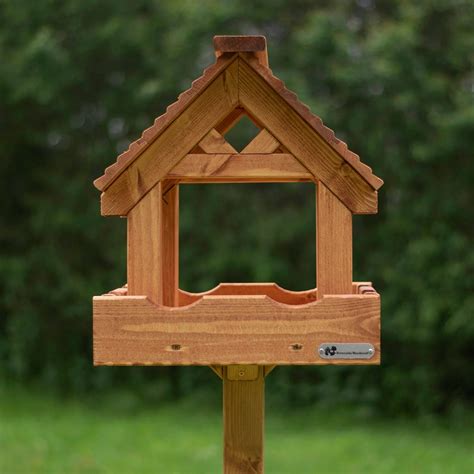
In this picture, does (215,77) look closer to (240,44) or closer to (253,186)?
(240,44)

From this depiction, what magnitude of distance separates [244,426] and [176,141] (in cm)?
70

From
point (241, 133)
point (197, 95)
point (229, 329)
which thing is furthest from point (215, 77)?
point (241, 133)

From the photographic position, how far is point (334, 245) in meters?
1.79

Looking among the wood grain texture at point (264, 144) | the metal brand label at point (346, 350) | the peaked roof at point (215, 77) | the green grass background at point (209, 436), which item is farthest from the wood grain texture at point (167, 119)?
the green grass background at point (209, 436)

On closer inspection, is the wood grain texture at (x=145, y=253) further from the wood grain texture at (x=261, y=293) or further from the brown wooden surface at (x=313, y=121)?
the wood grain texture at (x=261, y=293)

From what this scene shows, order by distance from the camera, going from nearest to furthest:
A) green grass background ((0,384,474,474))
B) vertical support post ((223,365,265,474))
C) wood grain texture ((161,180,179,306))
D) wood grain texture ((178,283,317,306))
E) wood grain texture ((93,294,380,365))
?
wood grain texture ((93,294,380,365)), vertical support post ((223,365,265,474)), wood grain texture ((161,180,179,306)), wood grain texture ((178,283,317,306)), green grass background ((0,384,474,474))

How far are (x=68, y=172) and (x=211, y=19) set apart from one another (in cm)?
179

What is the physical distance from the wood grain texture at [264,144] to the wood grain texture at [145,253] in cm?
25

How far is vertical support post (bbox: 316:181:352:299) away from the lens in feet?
5.86

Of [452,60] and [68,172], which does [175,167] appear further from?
[68,172]

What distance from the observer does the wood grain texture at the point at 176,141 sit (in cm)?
181

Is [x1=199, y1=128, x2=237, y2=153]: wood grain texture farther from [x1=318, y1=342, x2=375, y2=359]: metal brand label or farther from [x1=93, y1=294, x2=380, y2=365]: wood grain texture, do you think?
[x1=318, y1=342, x2=375, y2=359]: metal brand label

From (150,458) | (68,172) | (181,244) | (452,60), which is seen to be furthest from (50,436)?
(452,60)

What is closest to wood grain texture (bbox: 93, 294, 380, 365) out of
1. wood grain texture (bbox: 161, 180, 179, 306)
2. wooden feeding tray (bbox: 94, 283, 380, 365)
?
wooden feeding tray (bbox: 94, 283, 380, 365)
